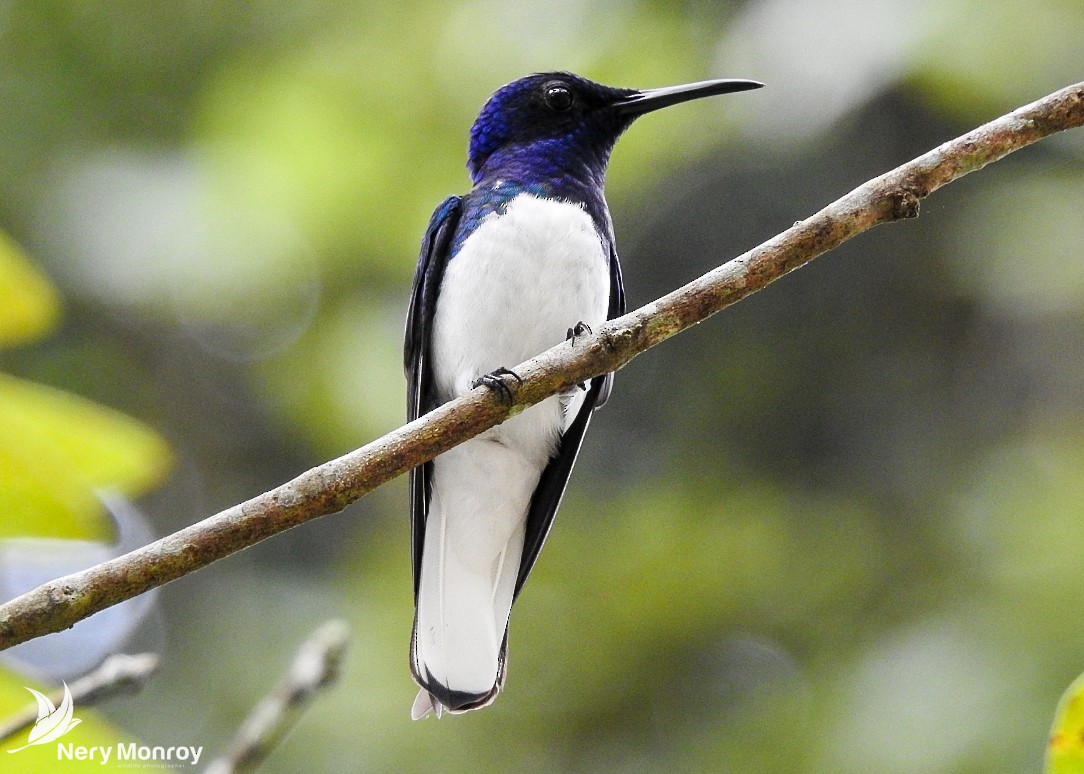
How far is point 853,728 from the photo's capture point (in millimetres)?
4941

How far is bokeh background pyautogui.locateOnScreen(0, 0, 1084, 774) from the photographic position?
5910mm

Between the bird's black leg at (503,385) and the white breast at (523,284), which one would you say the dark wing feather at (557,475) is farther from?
the bird's black leg at (503,385)

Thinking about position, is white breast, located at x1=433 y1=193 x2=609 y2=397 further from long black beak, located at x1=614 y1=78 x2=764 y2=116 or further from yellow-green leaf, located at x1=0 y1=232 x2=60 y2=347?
yellow-green leaf, located at x1=0 y1=232 x2=60 y2=347

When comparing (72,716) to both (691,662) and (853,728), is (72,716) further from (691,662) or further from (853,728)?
(691,662)

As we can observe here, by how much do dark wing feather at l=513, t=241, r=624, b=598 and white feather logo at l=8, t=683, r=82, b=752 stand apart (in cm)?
240

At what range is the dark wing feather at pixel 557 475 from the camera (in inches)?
165

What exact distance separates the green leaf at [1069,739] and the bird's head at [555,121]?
9.86ft

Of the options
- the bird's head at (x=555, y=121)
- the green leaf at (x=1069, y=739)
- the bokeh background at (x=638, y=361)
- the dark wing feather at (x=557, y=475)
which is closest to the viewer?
the green leaf at (x=1069, y=739)

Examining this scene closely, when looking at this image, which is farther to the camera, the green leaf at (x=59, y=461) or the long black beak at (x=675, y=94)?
the long black beak at (x=675, y=94)

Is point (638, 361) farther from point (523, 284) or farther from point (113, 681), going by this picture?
point (113, 681)

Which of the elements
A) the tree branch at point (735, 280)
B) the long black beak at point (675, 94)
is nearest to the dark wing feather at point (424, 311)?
the long black beak at point (675, 94)

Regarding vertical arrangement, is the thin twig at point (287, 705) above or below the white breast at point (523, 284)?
below

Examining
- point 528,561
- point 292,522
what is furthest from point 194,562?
point 528,561

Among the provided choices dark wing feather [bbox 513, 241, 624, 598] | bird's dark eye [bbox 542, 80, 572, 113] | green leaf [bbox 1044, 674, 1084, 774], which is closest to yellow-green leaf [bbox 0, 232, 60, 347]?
green leaf [bbox 1044, 674, 1084, 774]
